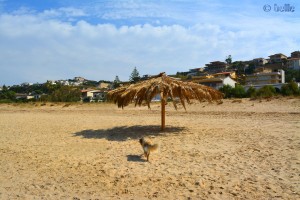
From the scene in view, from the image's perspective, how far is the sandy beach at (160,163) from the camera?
5.44 metres

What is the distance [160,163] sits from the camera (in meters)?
6.82

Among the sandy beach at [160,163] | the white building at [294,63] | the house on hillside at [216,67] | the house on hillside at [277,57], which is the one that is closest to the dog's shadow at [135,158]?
the sandy beach at [160,163]

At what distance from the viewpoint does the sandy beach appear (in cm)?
544

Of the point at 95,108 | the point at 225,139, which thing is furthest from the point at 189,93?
the point at 95,108

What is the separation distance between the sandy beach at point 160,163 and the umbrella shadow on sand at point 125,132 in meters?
0.03

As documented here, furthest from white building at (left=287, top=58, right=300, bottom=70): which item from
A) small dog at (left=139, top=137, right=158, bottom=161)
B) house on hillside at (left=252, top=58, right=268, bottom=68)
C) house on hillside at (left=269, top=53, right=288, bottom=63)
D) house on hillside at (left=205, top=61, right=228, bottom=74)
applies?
small dog at (left=139, top=137, right=158, bottom=161)

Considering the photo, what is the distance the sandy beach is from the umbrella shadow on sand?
0.03 meters

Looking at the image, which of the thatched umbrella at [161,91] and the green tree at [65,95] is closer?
the thatched umbrella at [161,91]

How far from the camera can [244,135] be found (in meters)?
9.20

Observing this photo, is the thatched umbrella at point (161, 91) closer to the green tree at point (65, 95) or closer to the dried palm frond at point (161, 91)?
the dried palm frond at point (161, 91)

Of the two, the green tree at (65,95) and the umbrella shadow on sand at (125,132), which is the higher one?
the green tree at (65,95)

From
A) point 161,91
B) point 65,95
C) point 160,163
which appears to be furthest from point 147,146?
point 65,95

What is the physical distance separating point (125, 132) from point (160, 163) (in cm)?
404

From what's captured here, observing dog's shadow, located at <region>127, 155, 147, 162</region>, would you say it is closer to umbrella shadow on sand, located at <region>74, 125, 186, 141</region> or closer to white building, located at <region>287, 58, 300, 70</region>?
umbrella shadow on sand, located at <region>74, 125, 186, 141</region>
